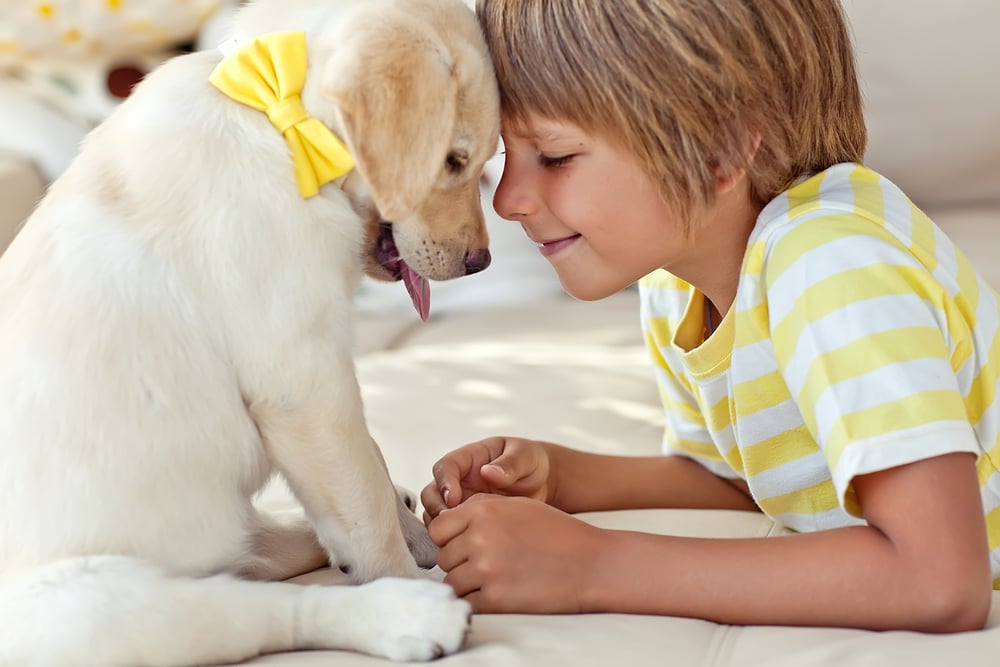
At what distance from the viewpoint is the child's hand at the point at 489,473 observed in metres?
1.36

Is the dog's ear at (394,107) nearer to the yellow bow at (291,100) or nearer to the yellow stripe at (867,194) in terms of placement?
the yellow bow at (291,100)

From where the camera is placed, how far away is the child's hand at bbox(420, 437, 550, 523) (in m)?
1.36

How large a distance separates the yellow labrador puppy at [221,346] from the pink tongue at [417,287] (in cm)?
15

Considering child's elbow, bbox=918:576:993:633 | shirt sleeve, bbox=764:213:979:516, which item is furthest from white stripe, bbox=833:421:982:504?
child's elbow, bbox=918:576:993:633

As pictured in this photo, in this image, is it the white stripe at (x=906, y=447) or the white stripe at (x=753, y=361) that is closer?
the white stripe at (x=906, y=447)

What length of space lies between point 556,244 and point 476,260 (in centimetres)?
10

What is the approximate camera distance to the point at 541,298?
2465mm

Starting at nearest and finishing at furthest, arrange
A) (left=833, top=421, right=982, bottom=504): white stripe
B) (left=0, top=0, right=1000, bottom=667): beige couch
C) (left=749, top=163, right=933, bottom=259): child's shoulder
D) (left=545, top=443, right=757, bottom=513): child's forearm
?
(left=833, top=421, right=982, bottom=504): white stripe < (left=749, top=163, right=933, bottom=259): child's shoulder < (left=545, top=443, right=757, bottom=513): child's forearm < (left=0, top=0, right=1000, bottom=667): beige couch

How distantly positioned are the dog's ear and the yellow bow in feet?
0.13

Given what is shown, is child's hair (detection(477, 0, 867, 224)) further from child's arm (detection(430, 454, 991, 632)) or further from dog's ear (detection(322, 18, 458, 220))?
child's arm (detection(430, 454, 991, 632))

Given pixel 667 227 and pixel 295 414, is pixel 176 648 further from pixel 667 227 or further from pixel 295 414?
pixel 667 227

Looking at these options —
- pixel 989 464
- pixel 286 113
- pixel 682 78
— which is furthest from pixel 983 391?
pixel 286 113

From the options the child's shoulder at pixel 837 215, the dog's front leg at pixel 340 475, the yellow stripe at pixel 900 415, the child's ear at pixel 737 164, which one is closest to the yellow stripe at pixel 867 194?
the child's shoulder at pixel 837 215

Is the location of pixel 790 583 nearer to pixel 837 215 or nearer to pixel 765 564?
pixel 765 564
